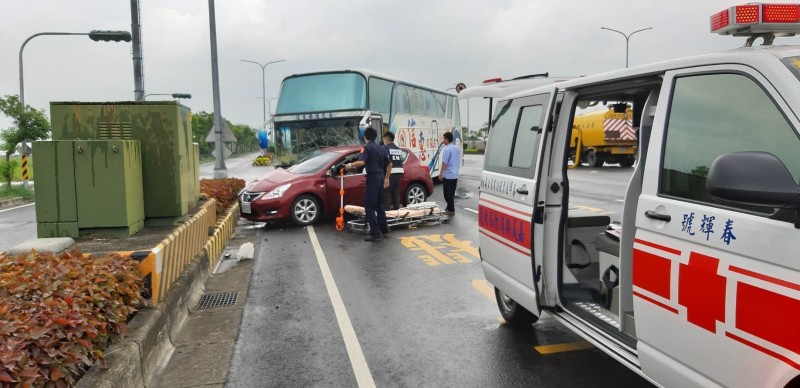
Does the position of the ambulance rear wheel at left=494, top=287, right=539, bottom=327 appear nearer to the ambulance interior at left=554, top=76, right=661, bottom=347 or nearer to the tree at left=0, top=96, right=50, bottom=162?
the ambulance interior at left=554, top=76, right=661, bottom=347

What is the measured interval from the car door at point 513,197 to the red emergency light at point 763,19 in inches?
52.6

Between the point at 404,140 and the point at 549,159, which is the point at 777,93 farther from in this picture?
the point at 404,140

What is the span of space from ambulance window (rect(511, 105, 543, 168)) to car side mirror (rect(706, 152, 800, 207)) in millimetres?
1993

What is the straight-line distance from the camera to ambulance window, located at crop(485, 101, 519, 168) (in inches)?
187

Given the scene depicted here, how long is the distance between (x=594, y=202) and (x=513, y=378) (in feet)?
34.9

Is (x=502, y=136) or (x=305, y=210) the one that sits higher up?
(x=502, y=136)

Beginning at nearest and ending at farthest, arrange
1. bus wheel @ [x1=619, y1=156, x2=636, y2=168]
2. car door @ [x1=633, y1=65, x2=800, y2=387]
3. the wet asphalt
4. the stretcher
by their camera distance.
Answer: car door @ [x1=633, y1=65, x2=800, y2=387]
the wet asphalt
the stretcher
bus wheel @ [x1=619, y1=156, x2=636, y2=168]

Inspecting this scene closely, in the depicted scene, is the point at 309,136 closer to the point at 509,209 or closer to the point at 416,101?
the point at 416,101

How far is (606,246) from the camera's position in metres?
3.99

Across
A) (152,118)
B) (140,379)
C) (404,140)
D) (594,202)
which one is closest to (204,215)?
(152,118)

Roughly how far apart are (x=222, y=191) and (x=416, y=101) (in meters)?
9.44

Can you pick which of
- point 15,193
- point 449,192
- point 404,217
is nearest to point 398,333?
point 404,217

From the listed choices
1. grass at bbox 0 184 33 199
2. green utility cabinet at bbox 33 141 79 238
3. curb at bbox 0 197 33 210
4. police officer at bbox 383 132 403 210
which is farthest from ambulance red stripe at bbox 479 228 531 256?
grass at bbox 0 184 33 199

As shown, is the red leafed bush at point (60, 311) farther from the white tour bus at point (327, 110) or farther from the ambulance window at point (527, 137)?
the white tour bus at point (327, 110)
